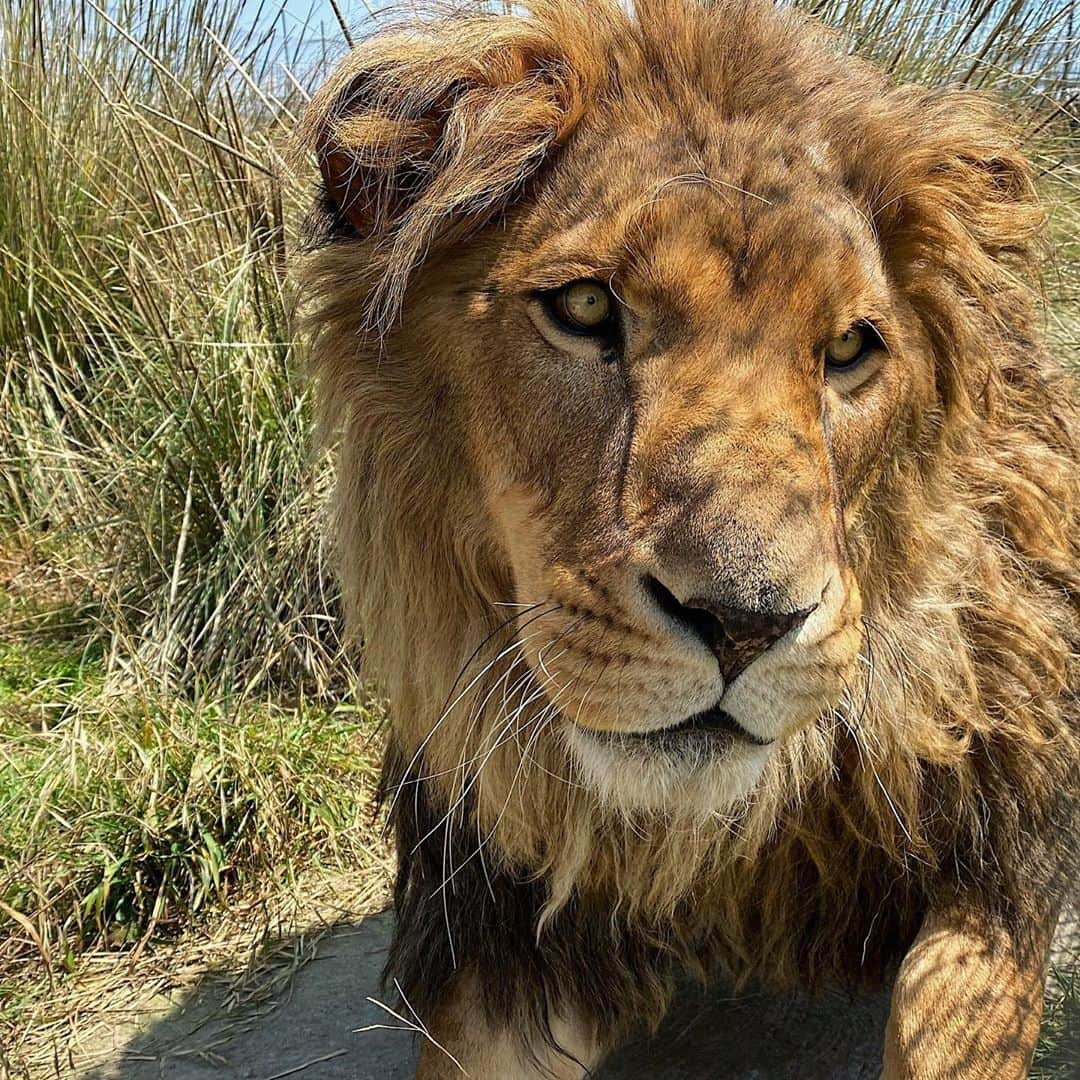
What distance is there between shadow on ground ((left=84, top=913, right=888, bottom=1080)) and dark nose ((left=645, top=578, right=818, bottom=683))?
1.24 m

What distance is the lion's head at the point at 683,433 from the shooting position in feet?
5.66

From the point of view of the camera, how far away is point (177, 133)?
15.1ft

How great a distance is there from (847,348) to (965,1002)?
919mm

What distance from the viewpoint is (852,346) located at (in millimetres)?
1934

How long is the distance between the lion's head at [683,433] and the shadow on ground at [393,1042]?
1.99 ft

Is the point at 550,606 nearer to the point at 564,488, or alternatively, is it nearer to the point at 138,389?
the point at 564,488

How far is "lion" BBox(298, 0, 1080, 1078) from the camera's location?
1751mm

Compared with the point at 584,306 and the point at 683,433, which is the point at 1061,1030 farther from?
the point at 584,306

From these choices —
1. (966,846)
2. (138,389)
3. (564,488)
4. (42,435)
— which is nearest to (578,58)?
(564,488)

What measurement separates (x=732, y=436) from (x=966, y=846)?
0.86 meters

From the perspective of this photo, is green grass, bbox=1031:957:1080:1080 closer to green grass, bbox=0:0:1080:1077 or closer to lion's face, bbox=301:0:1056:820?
green grass, bbox=0:0:1080:1077

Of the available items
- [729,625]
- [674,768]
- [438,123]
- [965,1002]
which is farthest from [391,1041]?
[438,123]

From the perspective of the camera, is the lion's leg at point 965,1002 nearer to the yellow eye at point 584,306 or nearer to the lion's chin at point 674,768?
the lion's chin at point 674,768

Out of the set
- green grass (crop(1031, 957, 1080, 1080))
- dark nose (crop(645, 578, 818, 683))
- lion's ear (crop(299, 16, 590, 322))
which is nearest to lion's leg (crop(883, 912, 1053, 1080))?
green grass (crop(1031, 957, 1080, 1080))
